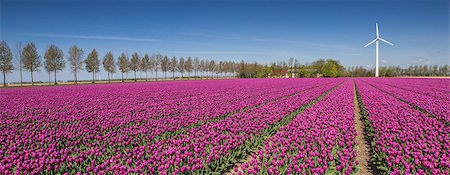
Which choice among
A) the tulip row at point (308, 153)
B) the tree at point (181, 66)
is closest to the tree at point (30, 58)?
the tree at point (181, 66)

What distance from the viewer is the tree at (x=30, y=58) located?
171 feet

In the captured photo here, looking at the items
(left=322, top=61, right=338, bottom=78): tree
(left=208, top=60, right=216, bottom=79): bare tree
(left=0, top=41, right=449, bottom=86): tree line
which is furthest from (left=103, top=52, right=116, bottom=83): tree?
(left=322, top=61, right=338, bottom=78): tree

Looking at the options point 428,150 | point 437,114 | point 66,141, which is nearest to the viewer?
point 428,150

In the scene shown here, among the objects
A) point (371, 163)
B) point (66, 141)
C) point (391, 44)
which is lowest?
point (371, 163)

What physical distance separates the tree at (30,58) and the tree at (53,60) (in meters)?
2.41

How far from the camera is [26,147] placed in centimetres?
620

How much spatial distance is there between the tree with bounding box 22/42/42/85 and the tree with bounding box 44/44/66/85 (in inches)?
94.8

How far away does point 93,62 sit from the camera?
6531 centimetres

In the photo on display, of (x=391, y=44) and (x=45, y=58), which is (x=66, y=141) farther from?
(x=391, y=44)

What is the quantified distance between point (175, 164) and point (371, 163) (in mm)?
4807

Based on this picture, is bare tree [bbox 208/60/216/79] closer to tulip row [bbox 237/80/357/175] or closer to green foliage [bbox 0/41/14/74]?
green foliage [bbox 0/41/14/74]

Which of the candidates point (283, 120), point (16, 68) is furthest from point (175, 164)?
point (16, 68)

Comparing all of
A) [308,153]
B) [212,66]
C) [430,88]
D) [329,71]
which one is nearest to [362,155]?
[308,153]

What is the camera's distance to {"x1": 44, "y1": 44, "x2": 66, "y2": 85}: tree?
56.2 meters
